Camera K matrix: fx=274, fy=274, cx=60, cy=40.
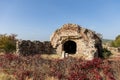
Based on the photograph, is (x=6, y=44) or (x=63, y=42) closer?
(x=63, y=42)

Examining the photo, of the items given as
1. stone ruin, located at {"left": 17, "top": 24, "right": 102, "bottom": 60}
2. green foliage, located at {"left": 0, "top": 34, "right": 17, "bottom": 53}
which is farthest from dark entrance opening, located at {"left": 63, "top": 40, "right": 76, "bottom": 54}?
green foliage, located at {"left": 0, "top": 34, "right": 17, "bottom": 53}

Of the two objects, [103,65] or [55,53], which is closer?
[103,65]

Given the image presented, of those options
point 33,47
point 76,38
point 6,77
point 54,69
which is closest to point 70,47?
point 76,38

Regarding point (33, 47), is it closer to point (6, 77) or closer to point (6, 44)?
point (6, 44)

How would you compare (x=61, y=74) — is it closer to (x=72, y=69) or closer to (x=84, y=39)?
(x=72, y=69)

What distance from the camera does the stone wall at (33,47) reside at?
2989 centimetres

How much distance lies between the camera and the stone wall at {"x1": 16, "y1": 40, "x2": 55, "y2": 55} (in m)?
29.9

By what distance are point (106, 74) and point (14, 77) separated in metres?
5.61

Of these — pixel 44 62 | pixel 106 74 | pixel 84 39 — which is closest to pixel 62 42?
pixel 84 39

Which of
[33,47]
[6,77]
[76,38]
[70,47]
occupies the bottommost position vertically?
[6,77]

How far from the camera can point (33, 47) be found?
31.6m

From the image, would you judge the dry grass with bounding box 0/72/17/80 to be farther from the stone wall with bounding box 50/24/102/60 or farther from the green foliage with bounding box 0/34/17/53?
the green foliage with bounding box 0/34/17/53

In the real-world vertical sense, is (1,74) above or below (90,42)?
below

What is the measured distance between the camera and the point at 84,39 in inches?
1264
